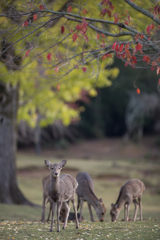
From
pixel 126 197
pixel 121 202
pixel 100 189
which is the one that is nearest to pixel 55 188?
pixel 121 202

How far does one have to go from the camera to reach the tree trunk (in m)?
11.5

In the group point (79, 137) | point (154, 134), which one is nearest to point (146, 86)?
point (154, 134)

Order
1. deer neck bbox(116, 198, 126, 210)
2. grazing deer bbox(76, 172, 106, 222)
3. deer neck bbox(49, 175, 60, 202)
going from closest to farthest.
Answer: deer neck bbox(49, 175, 60, 202), grazing deer bbox(76, 172, 106, 222), deer neck bbox(116, 198, 126, 210)

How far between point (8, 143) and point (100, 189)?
6.49 meters

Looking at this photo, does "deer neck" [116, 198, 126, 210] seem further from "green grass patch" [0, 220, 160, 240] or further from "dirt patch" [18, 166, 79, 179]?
"dirt patch" [18, 166, 79, 179]

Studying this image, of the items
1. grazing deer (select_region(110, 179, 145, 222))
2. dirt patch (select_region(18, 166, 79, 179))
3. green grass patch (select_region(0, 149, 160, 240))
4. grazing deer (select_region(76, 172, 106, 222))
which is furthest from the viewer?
dirt patch (select_region(18, 166, 79, 179))

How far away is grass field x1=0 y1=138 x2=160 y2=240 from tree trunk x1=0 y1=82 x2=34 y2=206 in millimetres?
917

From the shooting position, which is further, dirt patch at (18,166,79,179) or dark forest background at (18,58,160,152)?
dark forest background at (18,58,160,152)

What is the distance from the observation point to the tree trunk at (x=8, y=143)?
11508 millimetres

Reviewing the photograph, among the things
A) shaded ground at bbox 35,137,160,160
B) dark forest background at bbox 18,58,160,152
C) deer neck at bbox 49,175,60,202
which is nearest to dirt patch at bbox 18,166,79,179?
dark forest background at bbox 18,58,160,152

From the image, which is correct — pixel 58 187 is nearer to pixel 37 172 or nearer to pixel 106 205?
pixel 106 205

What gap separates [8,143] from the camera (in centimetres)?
1167

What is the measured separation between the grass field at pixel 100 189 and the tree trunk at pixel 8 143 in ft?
3.01

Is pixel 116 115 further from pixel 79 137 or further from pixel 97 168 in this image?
pixel 97 168
